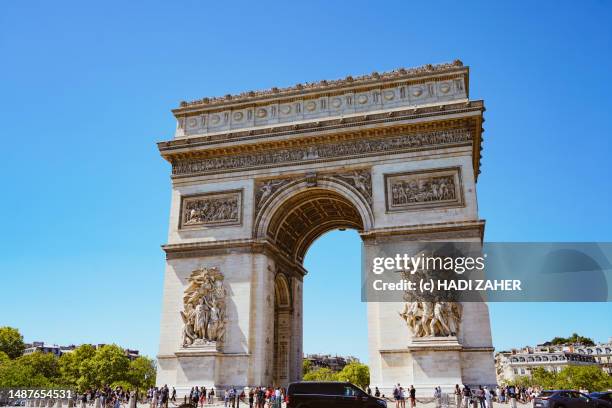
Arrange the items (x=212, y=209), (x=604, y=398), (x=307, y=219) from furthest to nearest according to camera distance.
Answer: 1. (x=307, y=219)
2. (x=212, y=209)
3. (x=604, y=398)

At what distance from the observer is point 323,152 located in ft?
88.1

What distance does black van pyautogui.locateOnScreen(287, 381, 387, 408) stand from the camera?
601 inches

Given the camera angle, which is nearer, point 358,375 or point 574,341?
point 358,375

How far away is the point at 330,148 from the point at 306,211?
14.9ft

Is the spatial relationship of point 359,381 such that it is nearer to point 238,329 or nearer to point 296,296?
point 296,296

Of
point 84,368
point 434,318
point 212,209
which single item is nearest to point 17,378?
point 84,368

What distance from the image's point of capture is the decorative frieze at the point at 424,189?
24.4 meters

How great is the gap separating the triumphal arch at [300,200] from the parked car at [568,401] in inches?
150

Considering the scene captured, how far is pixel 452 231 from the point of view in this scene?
2367 centimetres

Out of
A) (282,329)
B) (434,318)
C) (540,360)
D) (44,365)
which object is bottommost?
(44,365)

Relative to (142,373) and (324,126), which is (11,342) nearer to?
(142,373)

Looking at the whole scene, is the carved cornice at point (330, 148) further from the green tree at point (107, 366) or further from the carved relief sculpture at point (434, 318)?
the green tree at point (107, 366)

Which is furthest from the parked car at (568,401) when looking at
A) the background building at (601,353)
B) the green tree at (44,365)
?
the background building at (601,353)

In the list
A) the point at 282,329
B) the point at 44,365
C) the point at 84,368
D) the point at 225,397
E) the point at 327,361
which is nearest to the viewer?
the point at 225,397
